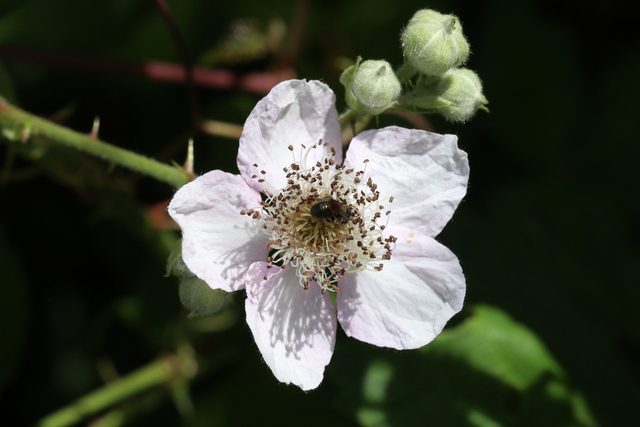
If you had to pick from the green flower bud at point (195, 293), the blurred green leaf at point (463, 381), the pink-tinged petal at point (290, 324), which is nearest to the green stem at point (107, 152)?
the green flower bud at point (195, 293)

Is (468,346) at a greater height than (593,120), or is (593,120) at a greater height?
(593,120)

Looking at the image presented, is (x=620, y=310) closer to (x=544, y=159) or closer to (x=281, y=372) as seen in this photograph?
(x=544, y=159)

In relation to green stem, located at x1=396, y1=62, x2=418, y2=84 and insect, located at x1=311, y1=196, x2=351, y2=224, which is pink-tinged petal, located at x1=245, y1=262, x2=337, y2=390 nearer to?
insect, located at x1=311, y1=196, x2=351, y2=224

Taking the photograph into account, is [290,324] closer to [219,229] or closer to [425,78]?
[219,229]

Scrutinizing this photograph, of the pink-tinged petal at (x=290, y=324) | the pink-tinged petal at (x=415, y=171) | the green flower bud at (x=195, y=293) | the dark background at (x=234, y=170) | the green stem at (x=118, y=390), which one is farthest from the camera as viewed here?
the dark background at (x=234, y=170)

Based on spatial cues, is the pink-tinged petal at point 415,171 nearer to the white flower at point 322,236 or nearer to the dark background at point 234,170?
the white flower at point 322,236

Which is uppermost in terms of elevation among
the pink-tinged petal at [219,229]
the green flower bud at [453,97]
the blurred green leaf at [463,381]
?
the green flower bud at [453,97]

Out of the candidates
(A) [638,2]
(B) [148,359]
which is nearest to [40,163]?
(B) [148,359]

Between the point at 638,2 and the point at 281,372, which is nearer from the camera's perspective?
the point at 281,372
